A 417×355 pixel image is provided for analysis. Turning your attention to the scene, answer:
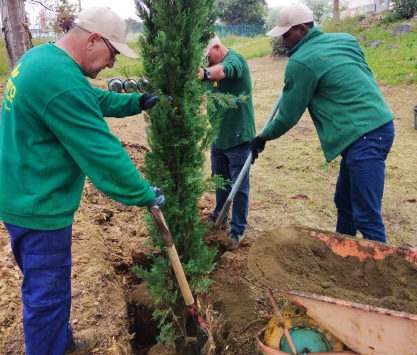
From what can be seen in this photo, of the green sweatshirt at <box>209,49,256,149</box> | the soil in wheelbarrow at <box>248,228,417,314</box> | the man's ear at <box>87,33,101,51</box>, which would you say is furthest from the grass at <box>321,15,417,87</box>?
the man's ear at <box>87,33,101,51</box>

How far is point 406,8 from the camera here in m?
18.8

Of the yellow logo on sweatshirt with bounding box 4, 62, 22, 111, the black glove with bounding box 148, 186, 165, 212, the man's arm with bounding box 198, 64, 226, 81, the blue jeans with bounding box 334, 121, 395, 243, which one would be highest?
the yellow logo on sweatshirt with bounding box 4, 62, 22, 111

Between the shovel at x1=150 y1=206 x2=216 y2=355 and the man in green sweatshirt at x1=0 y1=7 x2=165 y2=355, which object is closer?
the man in green sweatshirt at x1=0 y1=7 x2=165 y2=355

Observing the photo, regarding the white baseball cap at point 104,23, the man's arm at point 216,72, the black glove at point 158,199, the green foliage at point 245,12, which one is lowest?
the black glove at point 158,199

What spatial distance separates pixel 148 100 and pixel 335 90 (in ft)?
6.02

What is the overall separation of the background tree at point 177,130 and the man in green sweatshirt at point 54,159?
0.35 meters

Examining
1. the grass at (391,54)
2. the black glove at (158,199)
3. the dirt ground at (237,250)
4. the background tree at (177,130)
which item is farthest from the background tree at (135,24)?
the grass at (391,54)

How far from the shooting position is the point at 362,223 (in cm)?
337

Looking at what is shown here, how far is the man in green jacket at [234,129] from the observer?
3.93 meters

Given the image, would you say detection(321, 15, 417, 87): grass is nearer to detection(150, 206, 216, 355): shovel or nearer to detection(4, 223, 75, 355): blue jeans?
detection(150, 206, 216, 355): shovel

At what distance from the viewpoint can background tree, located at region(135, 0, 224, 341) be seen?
102 inches

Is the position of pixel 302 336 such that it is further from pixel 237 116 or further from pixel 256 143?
pixel 237 116

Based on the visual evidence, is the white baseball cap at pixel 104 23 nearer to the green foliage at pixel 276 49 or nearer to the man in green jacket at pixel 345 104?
the man in green jacket at pixel 345 104

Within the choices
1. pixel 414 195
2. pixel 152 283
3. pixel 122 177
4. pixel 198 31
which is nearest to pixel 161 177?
pixel 122 177
